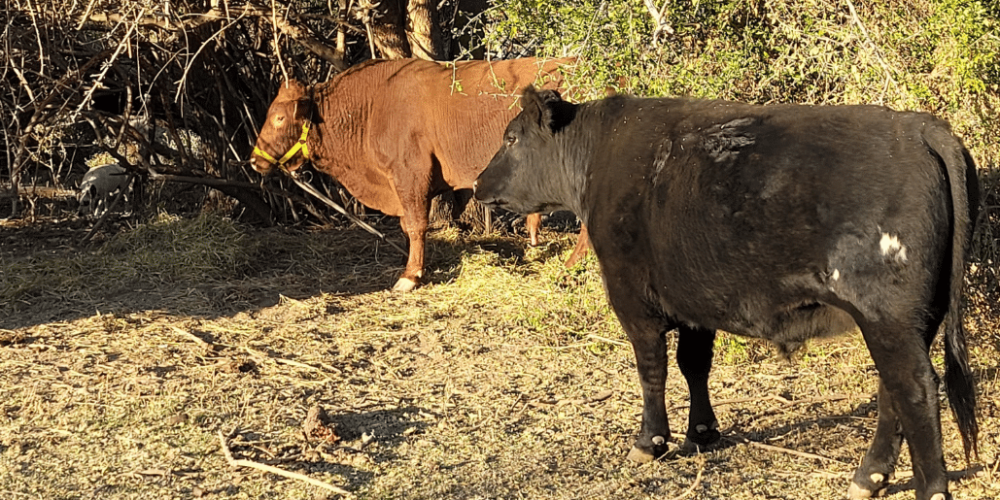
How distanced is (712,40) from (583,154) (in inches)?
60.2

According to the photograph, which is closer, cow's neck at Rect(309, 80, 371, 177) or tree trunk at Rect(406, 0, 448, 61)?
cow's neck at Rect(309, 80, 371, 177)

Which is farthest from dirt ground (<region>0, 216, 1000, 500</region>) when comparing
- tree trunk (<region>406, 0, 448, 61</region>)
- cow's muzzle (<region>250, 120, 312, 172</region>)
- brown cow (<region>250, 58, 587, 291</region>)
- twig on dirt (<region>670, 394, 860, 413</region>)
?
tree trunk (<region>406, 0, 448, 61</region>)

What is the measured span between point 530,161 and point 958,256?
2.10 metres

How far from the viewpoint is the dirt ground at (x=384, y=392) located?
4.14 meters

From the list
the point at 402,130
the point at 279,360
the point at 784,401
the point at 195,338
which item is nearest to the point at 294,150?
the point at 402,130

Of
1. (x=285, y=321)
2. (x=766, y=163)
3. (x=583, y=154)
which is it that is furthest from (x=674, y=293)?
(x=285, y=321)

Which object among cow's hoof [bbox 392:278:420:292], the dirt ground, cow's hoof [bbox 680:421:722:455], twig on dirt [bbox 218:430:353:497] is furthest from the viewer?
cow's hoof [bbox 392:278:420:292]

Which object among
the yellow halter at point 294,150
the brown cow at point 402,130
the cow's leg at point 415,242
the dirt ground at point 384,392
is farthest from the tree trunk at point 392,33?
the dirt ground at point 384,392

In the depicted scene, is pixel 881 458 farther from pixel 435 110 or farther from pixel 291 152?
pixel 291 152

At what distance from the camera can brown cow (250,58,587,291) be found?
299 inches

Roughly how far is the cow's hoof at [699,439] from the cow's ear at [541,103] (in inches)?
60.6

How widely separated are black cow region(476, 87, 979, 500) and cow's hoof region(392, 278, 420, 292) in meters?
3.18

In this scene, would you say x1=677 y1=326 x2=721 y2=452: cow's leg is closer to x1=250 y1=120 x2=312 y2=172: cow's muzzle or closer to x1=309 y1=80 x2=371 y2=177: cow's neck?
x1=309 y1=80 x2=371 y2=177: cow's neck

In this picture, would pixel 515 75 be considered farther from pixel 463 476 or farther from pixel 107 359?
pixel 463 476
